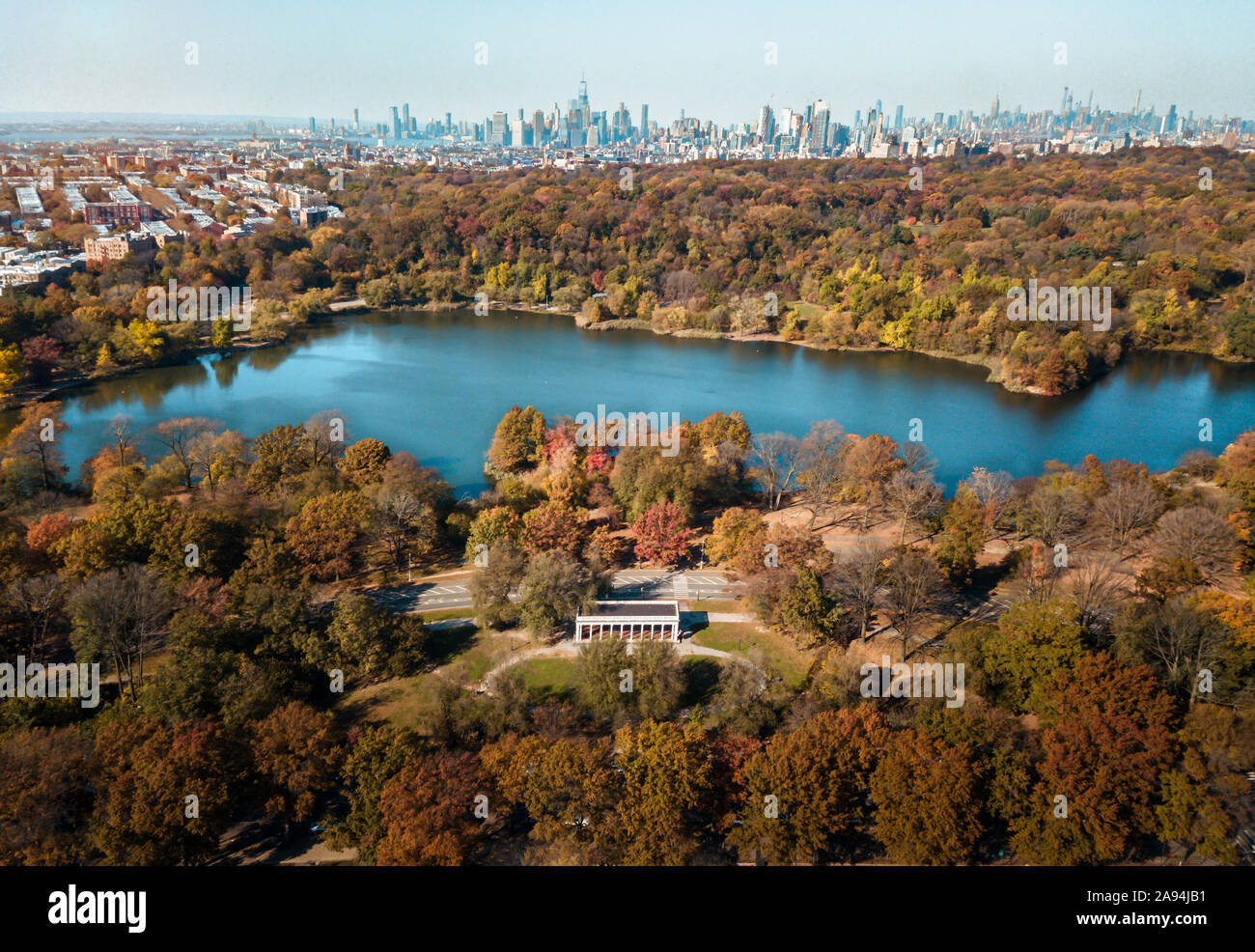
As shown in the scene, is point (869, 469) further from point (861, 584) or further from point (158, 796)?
point (158, 796)

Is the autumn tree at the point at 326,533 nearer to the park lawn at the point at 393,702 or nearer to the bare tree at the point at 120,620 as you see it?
the bare tree at the point at 120,620

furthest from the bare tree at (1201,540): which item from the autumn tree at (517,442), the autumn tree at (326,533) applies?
the autumn tree at (326,533)

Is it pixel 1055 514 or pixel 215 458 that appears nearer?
pixel 1055 514

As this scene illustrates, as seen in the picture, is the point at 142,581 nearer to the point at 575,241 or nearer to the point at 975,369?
the point at 975,369

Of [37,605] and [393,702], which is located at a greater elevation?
[37,605]

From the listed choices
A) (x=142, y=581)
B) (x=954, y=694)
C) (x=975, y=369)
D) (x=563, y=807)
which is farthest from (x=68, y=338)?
(x=975, y=369)

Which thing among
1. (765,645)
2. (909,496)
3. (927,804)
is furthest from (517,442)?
(927,804)

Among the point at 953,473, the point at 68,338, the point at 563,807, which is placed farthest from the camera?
the point at 68,338
